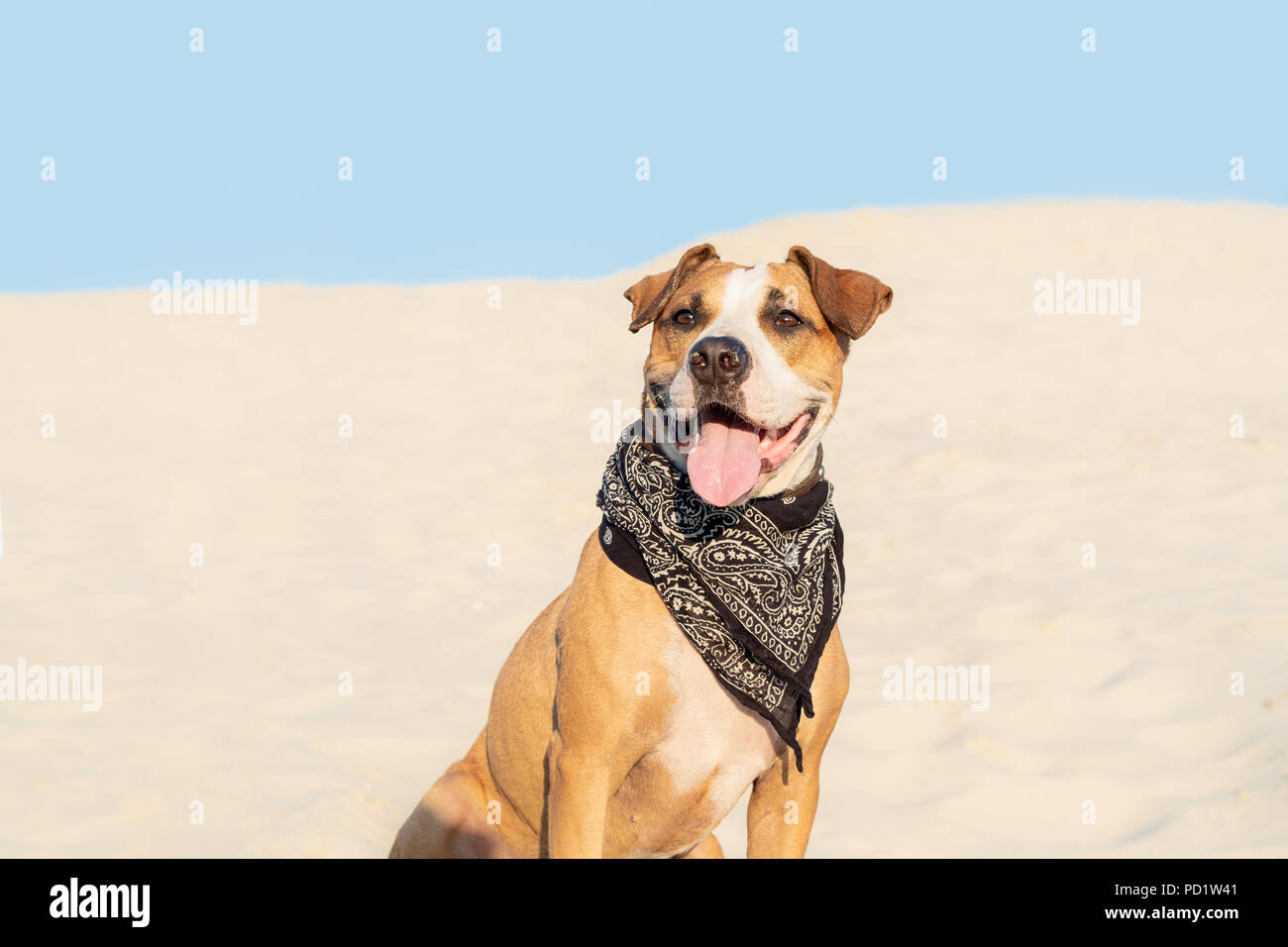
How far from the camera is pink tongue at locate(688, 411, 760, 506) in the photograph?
462cm

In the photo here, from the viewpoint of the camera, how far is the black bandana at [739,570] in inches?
186

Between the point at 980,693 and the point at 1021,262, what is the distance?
15.5 meters

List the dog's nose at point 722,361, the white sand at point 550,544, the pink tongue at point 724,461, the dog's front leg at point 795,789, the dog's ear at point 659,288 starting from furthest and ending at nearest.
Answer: the white sand at point 550,544 < the dog's ear at point 659,288 < the dog's front leg at point 795,789 < the pink tongue at point 724,461 < the dog's nose at point 722,361

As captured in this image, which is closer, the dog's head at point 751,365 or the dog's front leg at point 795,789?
the dog's head at point 751,365

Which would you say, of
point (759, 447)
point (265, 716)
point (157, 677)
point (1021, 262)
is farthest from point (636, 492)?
point (1021, 262)

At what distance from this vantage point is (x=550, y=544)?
14.0m

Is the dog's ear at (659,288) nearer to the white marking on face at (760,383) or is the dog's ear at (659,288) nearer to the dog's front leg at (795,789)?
the white marking on face at (760,383)

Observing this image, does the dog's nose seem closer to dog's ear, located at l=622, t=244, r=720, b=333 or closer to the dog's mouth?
the dog's mouth

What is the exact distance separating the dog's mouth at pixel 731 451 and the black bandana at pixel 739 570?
0.80ft

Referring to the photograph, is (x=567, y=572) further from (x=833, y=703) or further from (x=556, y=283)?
(x=556, y=283)

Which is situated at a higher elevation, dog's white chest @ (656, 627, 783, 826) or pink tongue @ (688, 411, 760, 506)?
pink tongue @ (688, 411, 760, 506)

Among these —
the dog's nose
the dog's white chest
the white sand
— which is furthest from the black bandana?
the white sand

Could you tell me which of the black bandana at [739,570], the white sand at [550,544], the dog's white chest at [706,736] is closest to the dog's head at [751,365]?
the black bandana at [739,570]

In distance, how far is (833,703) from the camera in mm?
4953
